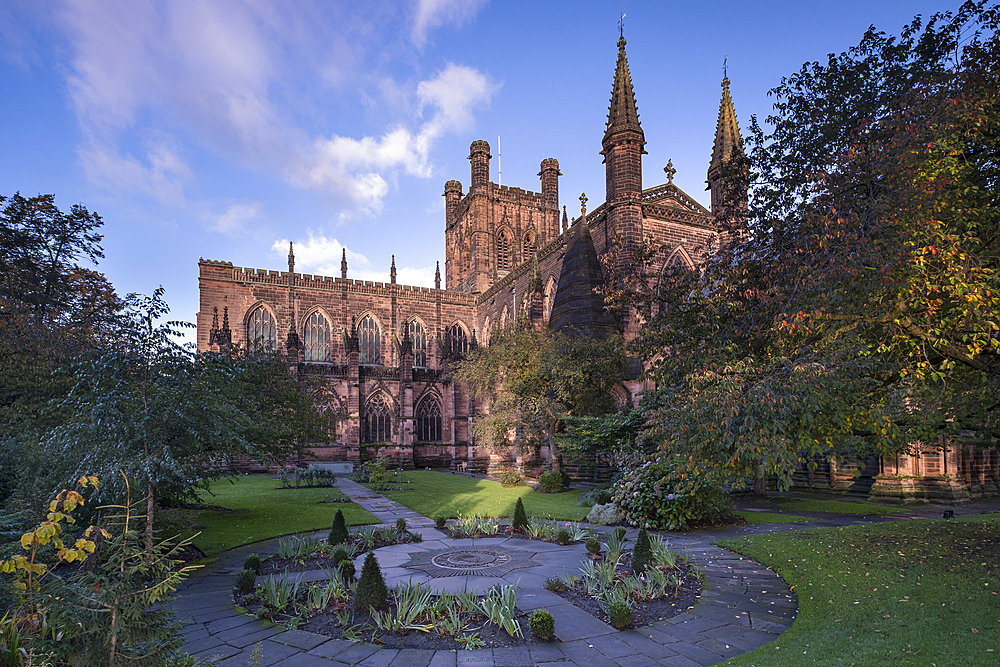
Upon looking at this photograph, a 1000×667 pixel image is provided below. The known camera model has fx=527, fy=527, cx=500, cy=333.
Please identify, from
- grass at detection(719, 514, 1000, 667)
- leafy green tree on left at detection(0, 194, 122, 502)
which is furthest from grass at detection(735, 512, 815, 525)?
leafy green tree on left at detection(0, 194, 122, 502)

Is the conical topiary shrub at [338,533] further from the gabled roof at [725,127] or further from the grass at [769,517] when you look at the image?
the gabled roof at [725,127]

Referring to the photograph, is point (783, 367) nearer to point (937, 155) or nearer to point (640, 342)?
point (937, 155)

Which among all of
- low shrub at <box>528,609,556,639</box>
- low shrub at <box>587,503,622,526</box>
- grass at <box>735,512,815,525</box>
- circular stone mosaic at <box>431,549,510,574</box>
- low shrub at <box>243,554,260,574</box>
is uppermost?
low shrub at <box>528,609,556,639</box>

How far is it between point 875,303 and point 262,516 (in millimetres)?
14268

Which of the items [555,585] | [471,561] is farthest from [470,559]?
[555,585]

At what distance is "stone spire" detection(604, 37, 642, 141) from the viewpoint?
24.8 metres

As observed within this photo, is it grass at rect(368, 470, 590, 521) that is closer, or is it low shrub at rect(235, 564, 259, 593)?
low shrub at rect(235, 564, 259, 593)

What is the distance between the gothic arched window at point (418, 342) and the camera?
4344cm

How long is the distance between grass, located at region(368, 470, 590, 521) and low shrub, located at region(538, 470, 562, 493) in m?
0.37

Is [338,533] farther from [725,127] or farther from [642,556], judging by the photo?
[725,127]

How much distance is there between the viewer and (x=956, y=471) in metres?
16.1

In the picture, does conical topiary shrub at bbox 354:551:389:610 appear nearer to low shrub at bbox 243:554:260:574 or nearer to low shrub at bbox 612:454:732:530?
low shrub at bbox 243:554:260:574

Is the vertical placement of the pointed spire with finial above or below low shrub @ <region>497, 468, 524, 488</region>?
above

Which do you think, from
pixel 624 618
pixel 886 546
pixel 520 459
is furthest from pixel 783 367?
pixel 520 459
